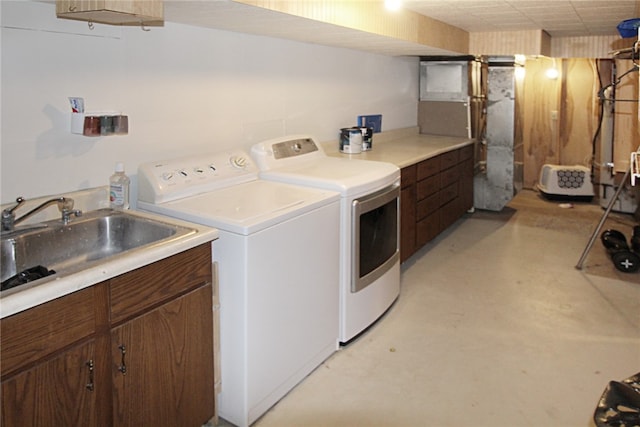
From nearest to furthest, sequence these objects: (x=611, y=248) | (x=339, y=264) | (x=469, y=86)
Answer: (x=339, y=264)
(x=611, y=248)
(x=469, y=86)

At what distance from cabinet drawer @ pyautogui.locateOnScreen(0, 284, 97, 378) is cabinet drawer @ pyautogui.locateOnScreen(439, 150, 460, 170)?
338 cm

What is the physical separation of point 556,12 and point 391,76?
1461mm

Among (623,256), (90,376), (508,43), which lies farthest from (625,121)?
(90,376)

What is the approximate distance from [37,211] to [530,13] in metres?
3.44

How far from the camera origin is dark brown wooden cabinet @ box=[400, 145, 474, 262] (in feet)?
Result: 12.7

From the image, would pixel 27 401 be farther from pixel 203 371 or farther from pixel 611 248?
pixel 611 248

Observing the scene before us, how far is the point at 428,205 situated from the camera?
428 cm

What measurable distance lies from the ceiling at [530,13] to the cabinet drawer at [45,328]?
2528mm

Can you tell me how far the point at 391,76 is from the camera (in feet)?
15.8

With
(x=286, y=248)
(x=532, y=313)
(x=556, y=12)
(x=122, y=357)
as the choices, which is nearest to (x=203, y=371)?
(x=122, y=357)

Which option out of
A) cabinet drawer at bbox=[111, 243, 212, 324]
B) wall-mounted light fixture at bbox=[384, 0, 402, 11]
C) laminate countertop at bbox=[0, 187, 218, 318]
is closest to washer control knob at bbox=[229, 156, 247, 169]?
laminate countertop at bbox=[0, 187, 218, 318]

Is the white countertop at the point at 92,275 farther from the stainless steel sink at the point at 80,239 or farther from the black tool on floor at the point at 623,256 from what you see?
the black tool on floor at the point at 623,256

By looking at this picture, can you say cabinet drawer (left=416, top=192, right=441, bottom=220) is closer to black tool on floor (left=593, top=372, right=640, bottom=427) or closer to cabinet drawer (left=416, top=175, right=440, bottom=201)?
cabinet drawer (left=416, top=175, right=440, bottom=201)

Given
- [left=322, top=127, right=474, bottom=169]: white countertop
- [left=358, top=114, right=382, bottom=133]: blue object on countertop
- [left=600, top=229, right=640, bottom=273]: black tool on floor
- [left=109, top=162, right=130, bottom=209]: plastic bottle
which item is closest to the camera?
[left=109, top=162, right=130, bottom=209]: plastic bottle
